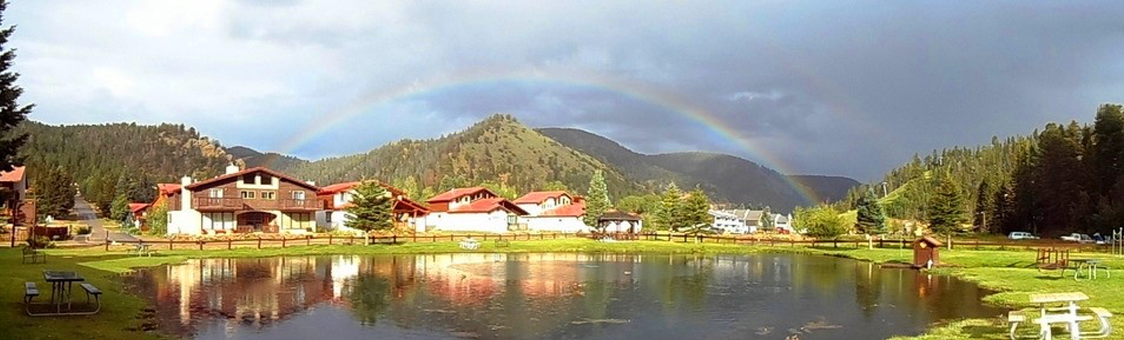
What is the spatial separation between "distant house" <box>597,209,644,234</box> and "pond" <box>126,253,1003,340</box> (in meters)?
49.5

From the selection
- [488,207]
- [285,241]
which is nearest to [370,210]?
[285,241]

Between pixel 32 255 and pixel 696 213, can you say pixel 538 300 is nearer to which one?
pixel 32 255

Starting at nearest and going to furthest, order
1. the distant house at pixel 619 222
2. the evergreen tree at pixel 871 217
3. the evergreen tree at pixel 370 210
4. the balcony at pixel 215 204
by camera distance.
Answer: the evergreen tree at pixel 370 210
the balcony at pixel 215 204
the evergreen tree at pixel 871 217
the distant house at pixel 619 222

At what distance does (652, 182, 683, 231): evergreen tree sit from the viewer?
279ft

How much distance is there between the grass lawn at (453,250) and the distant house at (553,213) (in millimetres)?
Result: 33686

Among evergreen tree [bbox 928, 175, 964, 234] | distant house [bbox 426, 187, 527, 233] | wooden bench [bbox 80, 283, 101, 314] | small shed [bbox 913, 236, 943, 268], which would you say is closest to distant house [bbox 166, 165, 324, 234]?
distant house [bbox 426, 187, 527, 233]

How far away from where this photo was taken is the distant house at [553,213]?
4077 inches

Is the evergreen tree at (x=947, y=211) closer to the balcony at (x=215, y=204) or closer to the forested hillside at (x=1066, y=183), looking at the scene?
the forested hillside at (x=1066, y=183)

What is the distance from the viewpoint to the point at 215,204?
246ft

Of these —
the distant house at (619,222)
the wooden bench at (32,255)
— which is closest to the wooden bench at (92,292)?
the wooden bench at (32,255)

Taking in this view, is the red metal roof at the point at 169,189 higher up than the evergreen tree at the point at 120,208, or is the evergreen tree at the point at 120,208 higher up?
the red metal roof at the point at 169,189

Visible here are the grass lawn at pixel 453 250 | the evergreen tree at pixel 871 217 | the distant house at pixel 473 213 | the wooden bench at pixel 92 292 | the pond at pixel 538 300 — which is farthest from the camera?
the distant house at pixel 473 213

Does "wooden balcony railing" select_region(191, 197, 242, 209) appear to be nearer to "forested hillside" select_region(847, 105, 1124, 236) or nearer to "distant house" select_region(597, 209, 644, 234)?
"distant house" select_region(597, 209, 644, 234)

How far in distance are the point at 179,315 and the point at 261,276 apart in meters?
13.7
